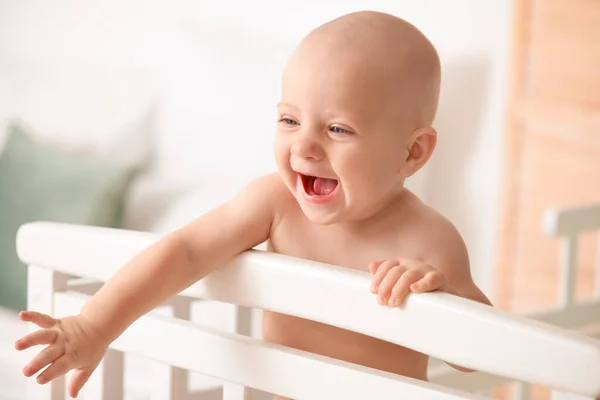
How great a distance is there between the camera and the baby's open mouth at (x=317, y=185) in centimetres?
81

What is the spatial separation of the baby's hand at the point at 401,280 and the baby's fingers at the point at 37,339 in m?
0.23

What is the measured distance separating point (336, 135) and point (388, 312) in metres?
0.16

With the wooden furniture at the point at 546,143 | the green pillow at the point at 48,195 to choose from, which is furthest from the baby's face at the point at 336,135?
the green pillow at the point at 48,195

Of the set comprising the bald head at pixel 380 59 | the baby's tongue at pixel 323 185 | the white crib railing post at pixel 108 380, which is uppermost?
the bald head at pixel 380 59

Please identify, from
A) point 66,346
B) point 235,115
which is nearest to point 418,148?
point 66,346

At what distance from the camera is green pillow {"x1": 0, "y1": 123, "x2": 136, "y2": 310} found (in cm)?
208

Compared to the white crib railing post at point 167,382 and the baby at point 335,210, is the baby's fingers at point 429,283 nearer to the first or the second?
the baby at point 335,210

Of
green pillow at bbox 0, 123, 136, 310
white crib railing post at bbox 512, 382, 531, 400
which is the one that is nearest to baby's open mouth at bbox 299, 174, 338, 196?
white crib railing post at bbox 512, 382, 531, 400

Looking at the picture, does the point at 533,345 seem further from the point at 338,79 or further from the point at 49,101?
the point at 49,101

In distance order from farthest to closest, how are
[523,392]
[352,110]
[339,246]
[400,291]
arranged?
[523,392], [339,246], [352,110], [400,291]

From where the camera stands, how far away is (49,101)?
7.76ft

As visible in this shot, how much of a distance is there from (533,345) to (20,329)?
152 centimetres

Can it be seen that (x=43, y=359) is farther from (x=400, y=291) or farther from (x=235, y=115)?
(x=235, y=115)

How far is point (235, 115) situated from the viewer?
212cm
